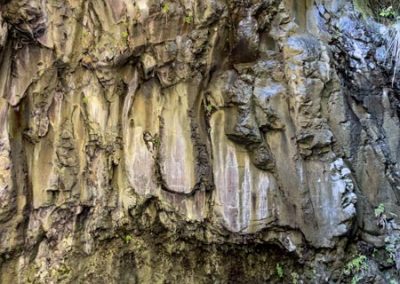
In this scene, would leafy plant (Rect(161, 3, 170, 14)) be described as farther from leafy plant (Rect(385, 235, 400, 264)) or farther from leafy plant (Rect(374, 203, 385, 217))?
leafy plant (Rect(385, 235, 400, 264))

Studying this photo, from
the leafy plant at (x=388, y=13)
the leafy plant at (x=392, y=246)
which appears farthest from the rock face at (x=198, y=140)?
the leafy plant at (x=388, y=13)

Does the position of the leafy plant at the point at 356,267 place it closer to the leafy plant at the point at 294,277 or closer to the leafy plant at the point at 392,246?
the leafy plant at the point at 392,246

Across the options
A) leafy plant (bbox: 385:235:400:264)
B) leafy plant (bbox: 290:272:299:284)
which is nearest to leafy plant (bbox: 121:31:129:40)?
leafy plant (bbox: 290:272:299:284)

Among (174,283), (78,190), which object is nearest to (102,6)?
(78,190)

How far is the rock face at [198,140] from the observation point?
3785 mm

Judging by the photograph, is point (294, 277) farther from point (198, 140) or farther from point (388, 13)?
point (388, 13)

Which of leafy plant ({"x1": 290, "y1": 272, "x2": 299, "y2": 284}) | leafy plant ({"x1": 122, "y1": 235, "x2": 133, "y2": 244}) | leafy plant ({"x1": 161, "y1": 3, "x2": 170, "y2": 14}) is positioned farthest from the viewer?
leafy plant ({"x1": 122, "y1": 235, "x2": 133, "y2": 244})

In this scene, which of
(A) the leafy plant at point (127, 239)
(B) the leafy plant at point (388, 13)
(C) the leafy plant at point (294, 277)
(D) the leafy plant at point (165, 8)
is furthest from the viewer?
(B) the leafy plant at point (388, 13)

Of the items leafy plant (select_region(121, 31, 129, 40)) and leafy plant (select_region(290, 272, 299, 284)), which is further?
leafy plant (select_region(290, 272, 299, 284))

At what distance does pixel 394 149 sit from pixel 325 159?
2.42ft

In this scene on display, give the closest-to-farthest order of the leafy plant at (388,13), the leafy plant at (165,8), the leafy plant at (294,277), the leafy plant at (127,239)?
the leafy plant at (165,8)
the leafy plant at (294,277)
the leafy plant at (127,239)
the leafy plant at (388,13)

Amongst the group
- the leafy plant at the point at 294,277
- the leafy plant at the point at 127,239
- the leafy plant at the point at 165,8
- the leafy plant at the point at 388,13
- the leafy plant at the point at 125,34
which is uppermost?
the leafy plant at the point at 388,13

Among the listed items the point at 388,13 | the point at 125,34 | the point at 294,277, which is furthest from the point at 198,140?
the point at 388,13

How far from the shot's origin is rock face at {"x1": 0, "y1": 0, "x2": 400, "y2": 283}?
3.79 metres
